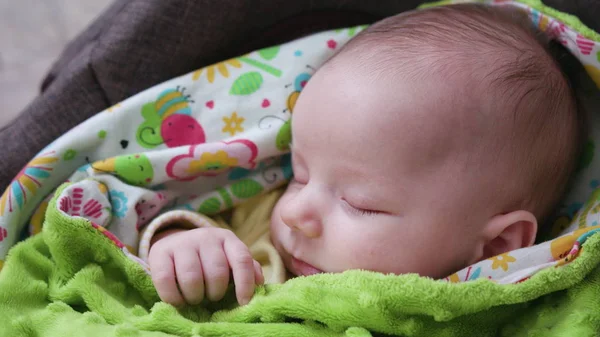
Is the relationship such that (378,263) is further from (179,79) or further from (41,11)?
(41,11)

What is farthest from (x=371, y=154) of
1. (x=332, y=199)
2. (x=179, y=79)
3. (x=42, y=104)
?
(x=42, y=104)

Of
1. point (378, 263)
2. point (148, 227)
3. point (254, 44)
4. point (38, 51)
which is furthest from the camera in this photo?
point (38, 51)

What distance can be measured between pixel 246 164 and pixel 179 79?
0.17 metres

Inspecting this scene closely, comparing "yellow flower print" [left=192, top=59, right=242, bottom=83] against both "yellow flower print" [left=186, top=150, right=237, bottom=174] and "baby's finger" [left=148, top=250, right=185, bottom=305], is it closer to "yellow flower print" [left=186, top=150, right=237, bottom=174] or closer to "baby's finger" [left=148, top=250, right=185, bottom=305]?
"yellow flower print" [left=186, top=150, right=237, bottom=174]

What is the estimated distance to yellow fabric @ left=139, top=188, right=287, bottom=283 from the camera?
935 millimetres

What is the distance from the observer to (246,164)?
39.9 inches

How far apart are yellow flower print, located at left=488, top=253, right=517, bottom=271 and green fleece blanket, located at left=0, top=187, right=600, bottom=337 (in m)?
0.05

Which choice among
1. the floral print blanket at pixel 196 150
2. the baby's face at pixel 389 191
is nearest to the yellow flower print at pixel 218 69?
the floral print blanket at pixel 196 150

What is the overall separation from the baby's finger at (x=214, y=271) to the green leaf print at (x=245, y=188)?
21 centimetres

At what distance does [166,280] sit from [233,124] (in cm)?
31

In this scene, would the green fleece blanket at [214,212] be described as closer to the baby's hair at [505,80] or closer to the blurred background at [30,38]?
the baby's hair at [505,80]

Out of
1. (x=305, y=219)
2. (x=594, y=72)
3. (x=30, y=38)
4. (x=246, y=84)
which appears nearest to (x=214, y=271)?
(x=305, y=219)

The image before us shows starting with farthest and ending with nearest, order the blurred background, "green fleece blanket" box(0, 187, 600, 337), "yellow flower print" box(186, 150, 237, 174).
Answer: the blurred background → "yellow flower print" box(186, 150, 237, 174) → "green fleece blanket" box(0, 187, 600, 337)

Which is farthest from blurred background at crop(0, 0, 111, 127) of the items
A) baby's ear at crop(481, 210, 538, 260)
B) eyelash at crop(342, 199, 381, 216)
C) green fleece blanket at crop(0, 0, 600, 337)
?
baby's ear at crop(481, 210, 538, 260)
